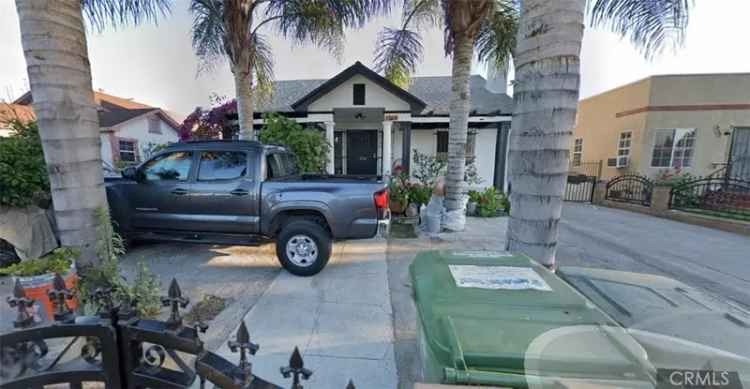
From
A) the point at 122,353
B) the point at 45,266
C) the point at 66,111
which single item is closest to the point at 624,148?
the point at 122,353

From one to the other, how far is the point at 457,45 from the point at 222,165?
18.6 feet

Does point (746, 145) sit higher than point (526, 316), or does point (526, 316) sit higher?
point (746, 145)

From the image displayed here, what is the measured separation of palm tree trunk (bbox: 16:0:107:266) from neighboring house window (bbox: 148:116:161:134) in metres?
20.9

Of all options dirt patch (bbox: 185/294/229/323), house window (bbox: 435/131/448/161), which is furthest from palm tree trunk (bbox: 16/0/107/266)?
house window (bbox: 435/131/448/161)

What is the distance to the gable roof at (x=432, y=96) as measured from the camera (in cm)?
1155

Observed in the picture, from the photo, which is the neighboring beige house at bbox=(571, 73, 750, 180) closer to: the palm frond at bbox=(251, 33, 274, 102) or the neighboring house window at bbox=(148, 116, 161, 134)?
the palm frond at bbox=(251, 33, 274, 102)

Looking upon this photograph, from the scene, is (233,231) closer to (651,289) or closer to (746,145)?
(651,289)

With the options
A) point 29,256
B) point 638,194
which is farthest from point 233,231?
point 638,194

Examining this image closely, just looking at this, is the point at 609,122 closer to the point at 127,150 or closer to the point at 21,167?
the point at 21,167

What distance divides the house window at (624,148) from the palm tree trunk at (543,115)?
16.0 meters

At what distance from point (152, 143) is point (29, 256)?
18466 millimetres

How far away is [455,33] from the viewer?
6.90 meters

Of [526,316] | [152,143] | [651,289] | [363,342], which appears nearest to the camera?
[526,316]

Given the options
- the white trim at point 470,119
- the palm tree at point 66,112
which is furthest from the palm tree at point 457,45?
the palm tree at point 66,112
